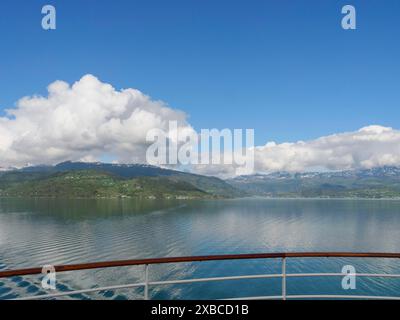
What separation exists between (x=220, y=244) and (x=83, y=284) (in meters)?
25.1

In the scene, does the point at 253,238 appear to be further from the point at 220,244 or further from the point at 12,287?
the point at 12,287

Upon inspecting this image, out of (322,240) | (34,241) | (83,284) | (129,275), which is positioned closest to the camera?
(83,284)

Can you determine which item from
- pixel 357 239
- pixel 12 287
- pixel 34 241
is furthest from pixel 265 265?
pixel 34 241

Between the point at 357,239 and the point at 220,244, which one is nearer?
the point at 220,244

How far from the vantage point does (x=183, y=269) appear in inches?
1214

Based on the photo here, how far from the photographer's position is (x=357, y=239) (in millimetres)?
53656

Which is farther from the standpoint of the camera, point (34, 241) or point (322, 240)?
point (322, 240)

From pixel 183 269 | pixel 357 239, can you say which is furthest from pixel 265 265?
pixel 357 239
